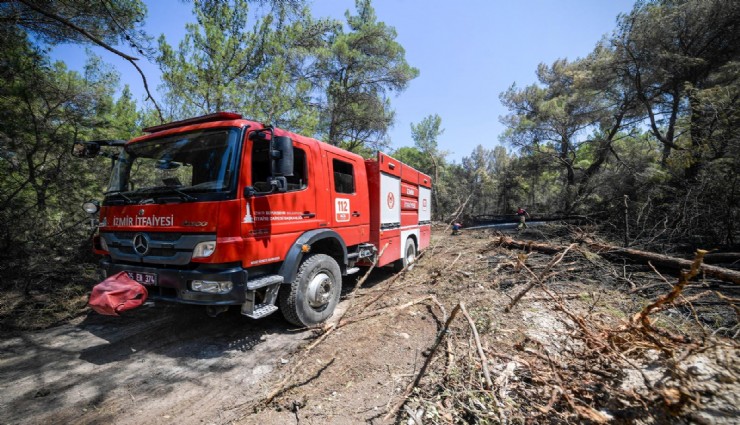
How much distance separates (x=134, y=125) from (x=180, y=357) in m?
10.6

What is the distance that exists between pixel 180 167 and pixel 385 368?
341 centimetres

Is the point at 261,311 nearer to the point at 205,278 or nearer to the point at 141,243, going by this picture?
the point at 205,278

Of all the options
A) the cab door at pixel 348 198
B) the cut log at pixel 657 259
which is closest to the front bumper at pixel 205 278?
the cab door at pixel 348 198

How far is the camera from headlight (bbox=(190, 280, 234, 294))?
2.81m

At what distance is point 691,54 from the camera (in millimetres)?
11125

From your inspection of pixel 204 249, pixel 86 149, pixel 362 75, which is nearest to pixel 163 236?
pixel 204 249

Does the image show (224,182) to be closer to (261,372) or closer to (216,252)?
(216,252)

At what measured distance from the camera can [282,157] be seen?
10.4 ft

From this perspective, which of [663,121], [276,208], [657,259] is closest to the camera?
[276,208]

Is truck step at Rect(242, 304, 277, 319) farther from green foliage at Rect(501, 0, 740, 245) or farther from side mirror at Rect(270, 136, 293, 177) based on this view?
green foliage at Rect(501, 0, 740, 245)

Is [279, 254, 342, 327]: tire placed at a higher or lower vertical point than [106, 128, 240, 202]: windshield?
lower

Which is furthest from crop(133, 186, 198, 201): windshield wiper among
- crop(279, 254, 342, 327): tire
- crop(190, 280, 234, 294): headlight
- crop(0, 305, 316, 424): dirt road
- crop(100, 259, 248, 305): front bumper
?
crop(0, 305, 316, 424): dirt road

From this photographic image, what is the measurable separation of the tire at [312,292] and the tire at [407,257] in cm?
291

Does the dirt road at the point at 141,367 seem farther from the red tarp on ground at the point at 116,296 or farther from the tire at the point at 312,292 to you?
the red tarp on ground at the point at 116,296
